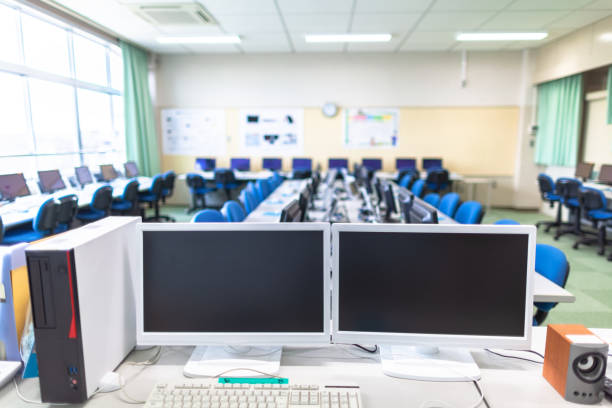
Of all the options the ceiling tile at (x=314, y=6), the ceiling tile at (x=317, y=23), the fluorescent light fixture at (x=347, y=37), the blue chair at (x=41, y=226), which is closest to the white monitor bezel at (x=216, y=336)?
the blue chair at (x=41, y=226)

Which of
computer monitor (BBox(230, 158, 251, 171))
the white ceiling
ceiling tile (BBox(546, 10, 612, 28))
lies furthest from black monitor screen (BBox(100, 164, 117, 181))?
ceiling tile (BBox(546, 10, 612, 28))

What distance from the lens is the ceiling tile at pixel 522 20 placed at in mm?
5183

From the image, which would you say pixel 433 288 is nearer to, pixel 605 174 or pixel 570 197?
pixel 570 197

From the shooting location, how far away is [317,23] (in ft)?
18.6

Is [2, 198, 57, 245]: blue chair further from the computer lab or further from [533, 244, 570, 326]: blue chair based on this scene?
[533, 244, 570, 326]: blue chair

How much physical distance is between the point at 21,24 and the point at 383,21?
191 inches

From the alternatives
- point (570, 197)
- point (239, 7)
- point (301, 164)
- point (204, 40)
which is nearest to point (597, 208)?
point (570, 197)

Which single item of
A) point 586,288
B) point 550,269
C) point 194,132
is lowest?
point 586,288

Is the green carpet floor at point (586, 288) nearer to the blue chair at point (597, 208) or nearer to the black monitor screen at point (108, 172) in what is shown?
the blue chair at point (597, 208)

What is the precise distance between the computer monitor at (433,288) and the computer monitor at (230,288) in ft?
0.24

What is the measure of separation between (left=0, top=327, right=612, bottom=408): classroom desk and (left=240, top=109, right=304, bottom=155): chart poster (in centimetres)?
716

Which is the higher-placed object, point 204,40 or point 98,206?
point 204,40

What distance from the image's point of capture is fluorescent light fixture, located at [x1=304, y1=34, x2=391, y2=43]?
6324mm

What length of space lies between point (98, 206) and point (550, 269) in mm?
4798
